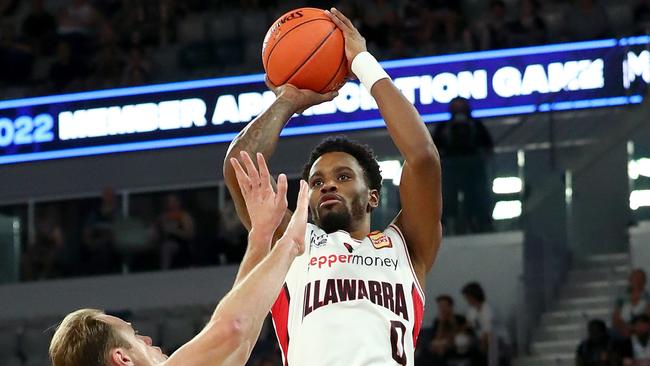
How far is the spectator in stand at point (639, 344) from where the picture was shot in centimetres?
1123

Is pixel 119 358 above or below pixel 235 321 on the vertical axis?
below

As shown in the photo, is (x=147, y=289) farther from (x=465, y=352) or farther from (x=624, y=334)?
(x=624, y=334)

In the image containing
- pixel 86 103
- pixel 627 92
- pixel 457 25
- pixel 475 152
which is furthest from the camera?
pixel 86 103

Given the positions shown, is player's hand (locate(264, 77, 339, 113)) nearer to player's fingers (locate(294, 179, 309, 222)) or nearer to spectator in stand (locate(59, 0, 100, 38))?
player's fingers (locate(294, 179, 309, 222))

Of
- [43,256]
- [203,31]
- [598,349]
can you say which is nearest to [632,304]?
[598,349]

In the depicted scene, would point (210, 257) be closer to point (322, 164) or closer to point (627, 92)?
point (627, 92)

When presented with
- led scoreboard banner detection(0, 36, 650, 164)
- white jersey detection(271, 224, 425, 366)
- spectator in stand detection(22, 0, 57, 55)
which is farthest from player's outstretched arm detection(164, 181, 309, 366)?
spectator in stand detection(22, 0, 57, 55)

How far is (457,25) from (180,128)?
12.9 feet

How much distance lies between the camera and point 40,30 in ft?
63.4

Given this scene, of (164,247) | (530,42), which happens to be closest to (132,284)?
(164,247)

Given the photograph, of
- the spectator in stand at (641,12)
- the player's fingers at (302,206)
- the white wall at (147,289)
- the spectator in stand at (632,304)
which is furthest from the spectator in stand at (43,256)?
the player's fingers at (302,206)

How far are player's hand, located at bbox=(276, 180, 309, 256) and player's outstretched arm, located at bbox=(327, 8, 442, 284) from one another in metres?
1.29

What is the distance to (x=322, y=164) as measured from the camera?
5770 mm

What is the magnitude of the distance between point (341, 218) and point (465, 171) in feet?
23.0
